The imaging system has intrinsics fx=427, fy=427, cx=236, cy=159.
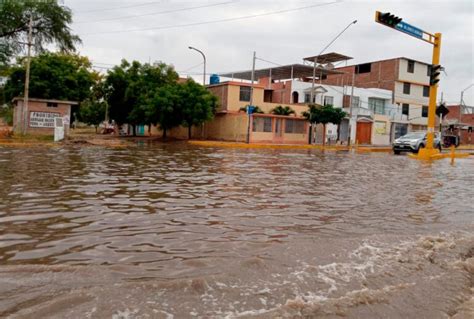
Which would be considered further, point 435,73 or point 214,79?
point 214,79

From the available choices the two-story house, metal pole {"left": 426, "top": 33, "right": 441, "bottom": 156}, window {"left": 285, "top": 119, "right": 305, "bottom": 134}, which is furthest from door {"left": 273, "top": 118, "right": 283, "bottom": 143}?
the two-story house

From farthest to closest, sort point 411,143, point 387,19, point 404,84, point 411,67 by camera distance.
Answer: point 411,67
point 404,84
point 411,143
point 387,19

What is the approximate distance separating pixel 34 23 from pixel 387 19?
2843 centimetres

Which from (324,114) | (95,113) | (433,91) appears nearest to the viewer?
(433,91)

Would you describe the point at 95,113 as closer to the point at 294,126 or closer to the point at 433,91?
the point at 294,126

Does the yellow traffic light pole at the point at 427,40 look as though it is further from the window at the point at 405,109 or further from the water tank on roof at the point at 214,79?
the window at the point at 405,109

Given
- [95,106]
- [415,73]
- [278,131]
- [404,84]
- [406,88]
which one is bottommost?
[278,131]

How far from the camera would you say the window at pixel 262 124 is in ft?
119

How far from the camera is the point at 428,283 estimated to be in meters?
3.81

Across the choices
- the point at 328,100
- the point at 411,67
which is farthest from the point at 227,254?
the point at 411,67

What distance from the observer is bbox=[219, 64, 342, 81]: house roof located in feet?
138

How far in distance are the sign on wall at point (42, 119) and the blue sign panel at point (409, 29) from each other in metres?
21.4

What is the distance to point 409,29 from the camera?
1966cm

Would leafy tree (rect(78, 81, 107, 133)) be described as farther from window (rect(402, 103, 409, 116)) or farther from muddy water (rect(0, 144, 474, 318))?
muddy water (rect(0, 144, 474, 318))
